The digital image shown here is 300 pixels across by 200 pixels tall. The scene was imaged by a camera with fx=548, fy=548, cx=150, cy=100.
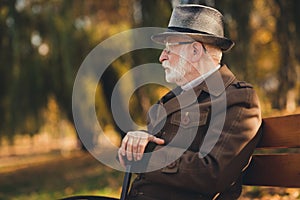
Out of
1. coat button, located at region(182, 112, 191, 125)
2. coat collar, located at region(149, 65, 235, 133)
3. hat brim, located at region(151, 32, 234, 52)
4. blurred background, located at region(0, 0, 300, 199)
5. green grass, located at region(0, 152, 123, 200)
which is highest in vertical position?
hat brim, located at region(151, 32, 234, 52)

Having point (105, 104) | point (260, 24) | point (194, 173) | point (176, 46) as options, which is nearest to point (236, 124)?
point (194, 173)

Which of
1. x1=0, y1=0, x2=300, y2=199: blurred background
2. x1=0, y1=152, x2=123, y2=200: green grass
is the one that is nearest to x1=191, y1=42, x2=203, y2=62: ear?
x1=0, y1=0, x2=300, y2=199: blurred background

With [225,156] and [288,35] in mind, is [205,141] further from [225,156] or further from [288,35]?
[288,35]

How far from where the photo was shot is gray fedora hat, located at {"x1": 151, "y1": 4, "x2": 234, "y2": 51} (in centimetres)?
200

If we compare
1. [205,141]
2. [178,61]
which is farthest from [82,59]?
[205,141]

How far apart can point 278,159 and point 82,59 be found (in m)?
7.95

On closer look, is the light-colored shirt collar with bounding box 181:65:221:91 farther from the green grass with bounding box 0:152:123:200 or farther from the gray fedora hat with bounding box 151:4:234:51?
the green grass with bounding box 0:152:123:200

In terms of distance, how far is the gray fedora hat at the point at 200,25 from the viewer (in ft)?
6.56

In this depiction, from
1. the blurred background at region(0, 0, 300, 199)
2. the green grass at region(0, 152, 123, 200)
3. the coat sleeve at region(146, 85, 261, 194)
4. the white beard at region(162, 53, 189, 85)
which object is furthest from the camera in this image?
the green grass at region(0, 152, 123, 200)

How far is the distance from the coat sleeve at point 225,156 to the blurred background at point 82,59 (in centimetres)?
411

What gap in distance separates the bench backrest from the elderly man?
0.14 m

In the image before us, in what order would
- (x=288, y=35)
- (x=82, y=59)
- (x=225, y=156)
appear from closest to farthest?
(x=225, y=156), (x=288, y=35), (x=82, y=59)

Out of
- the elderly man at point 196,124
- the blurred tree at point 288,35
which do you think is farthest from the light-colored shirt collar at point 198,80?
the blurred tree at point 288,35

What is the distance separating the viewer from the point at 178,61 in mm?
2082
